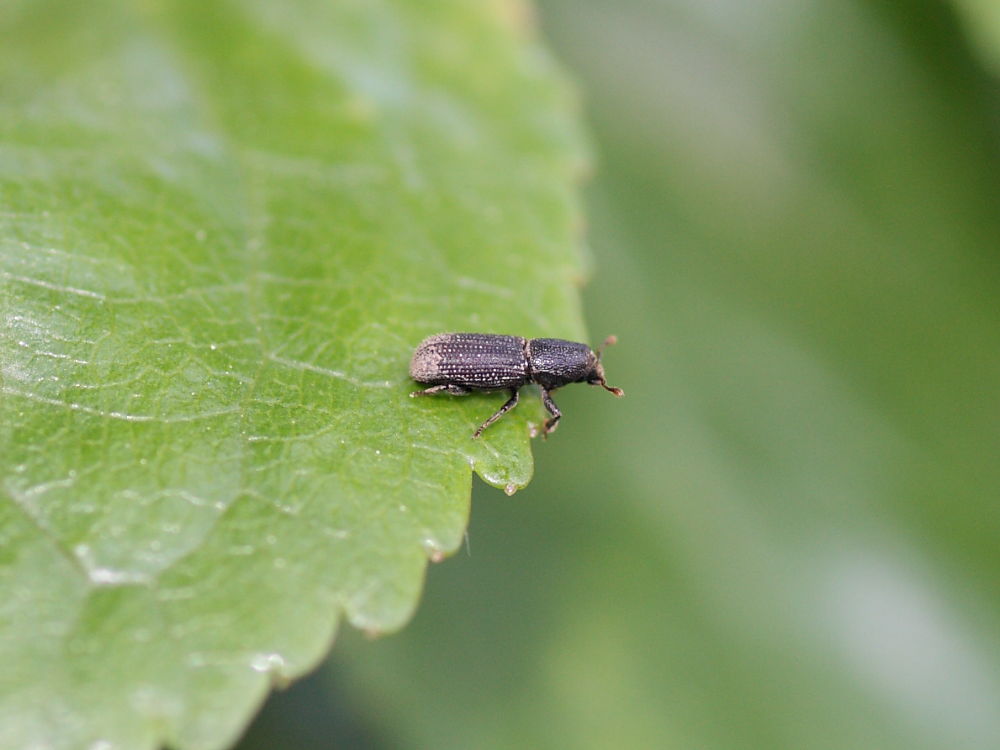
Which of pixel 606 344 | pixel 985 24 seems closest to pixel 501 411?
pixel 606 344

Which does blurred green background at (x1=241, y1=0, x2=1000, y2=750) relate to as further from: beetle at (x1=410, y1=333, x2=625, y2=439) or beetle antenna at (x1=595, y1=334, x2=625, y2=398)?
beetle at (x1=410, y1=333, x2=625, y2=439)

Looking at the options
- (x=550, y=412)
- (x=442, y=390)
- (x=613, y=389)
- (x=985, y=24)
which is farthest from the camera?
(x=985, y=24)

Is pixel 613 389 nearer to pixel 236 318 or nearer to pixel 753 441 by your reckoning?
pixel 753 441

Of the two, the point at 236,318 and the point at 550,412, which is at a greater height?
the point at 236,318

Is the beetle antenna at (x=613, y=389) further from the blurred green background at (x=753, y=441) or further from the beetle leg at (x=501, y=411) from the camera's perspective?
the beetle leg at (x=501, y=411)

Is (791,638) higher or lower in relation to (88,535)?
lower

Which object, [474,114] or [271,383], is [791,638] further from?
[474,114]

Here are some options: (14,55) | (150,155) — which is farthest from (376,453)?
(14,55)
